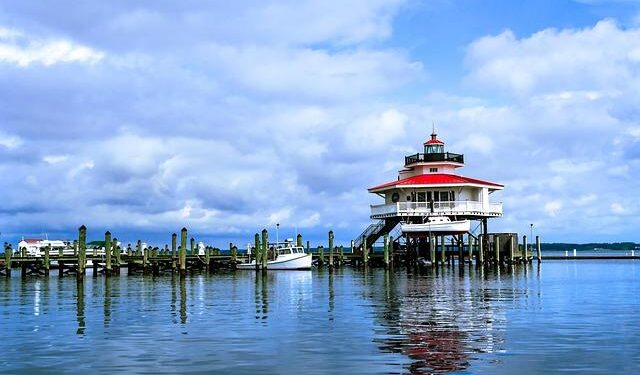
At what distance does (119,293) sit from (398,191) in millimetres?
39042

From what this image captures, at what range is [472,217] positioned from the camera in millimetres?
76500

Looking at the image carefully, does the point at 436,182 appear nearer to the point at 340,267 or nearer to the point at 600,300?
the point at 340,267

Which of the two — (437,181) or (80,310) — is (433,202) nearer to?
(437,181)

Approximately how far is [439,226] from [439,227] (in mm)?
92

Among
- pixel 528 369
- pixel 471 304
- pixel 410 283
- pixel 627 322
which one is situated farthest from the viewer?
pixel 410 283

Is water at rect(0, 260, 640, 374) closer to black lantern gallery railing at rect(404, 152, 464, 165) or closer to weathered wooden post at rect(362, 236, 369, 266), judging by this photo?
weathered wooden post at rect(362, 236, 369, 266)

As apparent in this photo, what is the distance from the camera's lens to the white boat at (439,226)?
72.3 meters

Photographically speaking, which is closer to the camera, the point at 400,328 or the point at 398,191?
the point at 400,328

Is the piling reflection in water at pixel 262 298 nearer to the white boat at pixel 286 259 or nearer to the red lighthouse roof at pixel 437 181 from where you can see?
the white boat at pixel 286 259

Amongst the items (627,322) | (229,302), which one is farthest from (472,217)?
(627,322)

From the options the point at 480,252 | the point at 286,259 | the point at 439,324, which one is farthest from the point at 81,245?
the point at 480,252

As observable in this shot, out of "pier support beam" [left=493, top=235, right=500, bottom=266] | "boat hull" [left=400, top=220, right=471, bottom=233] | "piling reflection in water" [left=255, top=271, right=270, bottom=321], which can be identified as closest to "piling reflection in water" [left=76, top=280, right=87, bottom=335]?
"piling reflection in water" [left=255, top=271, right=270, bottom=321]

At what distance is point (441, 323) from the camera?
27.2 meters

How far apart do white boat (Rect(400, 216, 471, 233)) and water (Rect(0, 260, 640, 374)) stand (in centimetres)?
2703
